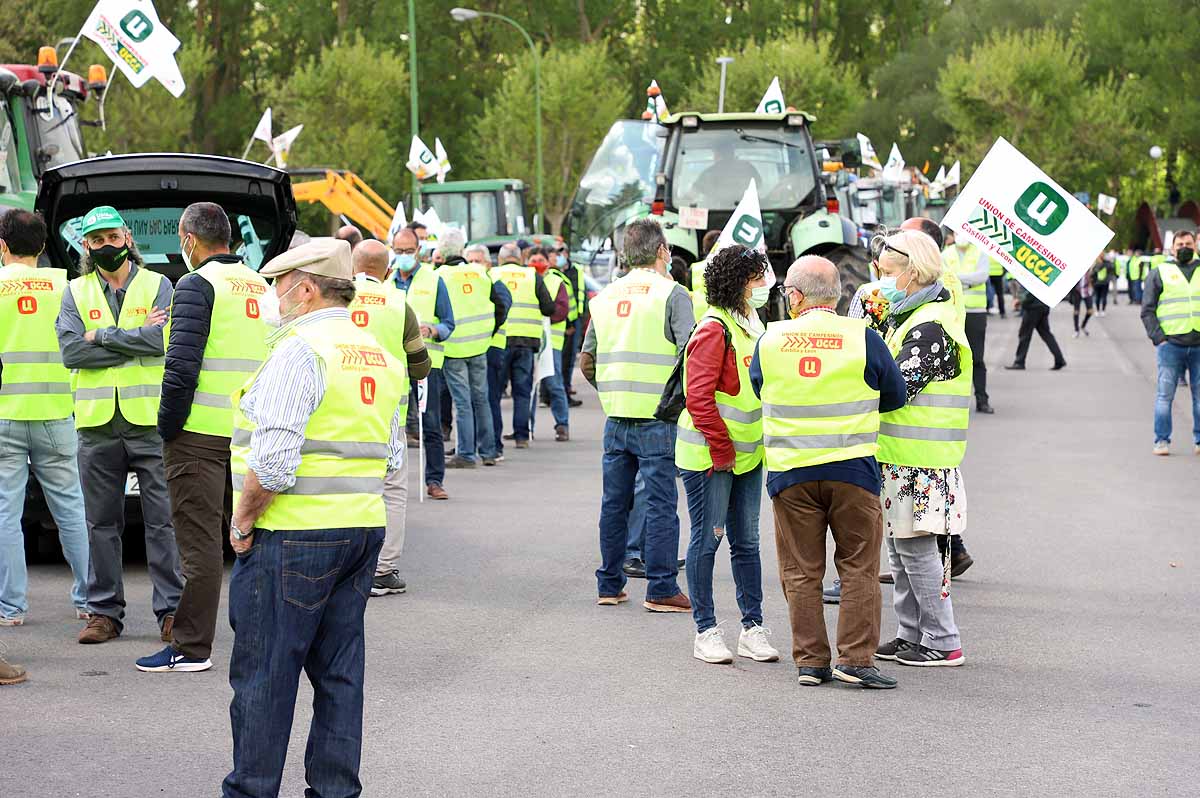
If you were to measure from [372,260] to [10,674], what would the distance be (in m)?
3.35

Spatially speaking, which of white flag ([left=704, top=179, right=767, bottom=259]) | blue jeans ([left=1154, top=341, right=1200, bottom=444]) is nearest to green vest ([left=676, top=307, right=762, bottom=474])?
white flag ([left=704, top=179, right=767, bottom=259])

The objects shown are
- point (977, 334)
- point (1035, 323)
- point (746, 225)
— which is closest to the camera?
point (746, 225)

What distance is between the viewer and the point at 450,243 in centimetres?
1407

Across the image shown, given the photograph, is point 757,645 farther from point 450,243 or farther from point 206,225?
point 450,243

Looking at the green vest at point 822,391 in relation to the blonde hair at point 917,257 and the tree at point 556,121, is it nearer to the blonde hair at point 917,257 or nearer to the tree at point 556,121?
the blonde hair at point 917,257

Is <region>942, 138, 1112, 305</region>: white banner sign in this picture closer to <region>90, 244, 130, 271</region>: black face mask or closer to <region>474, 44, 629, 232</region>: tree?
<region>90, 244, 130, 271</region>: black face mask

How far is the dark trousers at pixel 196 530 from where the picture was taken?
693cm

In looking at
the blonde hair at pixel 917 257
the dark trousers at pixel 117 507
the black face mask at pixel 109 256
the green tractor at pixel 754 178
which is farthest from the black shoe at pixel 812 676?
the green tractor at pixel 754 178

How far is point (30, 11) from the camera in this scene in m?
45.9

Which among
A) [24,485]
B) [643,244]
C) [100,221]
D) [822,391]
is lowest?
[24,485]

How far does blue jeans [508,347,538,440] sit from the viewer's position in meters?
15.3

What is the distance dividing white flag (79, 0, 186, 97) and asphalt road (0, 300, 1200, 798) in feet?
22.8

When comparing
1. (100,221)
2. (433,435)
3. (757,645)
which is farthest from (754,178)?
(100,221)

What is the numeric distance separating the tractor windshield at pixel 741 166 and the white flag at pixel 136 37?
5.78 meters
